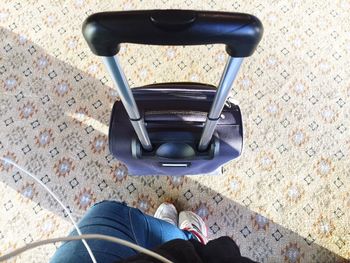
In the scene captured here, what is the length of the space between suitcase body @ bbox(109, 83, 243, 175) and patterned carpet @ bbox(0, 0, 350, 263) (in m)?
0.31

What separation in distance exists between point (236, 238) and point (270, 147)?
34cm

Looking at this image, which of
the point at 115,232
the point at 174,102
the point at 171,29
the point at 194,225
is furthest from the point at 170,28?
the point at 194,225

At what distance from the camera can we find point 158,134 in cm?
81

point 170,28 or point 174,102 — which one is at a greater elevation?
point 170,28

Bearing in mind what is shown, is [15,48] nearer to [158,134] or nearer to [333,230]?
[158,134]

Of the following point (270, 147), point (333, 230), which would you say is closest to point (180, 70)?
point (270, 147)

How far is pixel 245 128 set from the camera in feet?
4.07

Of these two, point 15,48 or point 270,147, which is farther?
point 15,48

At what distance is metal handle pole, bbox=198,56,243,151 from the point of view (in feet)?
1.70

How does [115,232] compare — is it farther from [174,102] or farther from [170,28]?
[170,28]

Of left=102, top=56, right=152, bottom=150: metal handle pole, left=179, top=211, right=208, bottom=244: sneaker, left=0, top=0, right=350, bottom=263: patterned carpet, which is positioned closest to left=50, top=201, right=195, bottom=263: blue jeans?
left=179, top=211, right=208, bottom=244: sneaker

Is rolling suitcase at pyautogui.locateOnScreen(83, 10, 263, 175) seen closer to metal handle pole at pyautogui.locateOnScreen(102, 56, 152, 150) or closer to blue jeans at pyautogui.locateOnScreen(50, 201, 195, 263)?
metal handle pole at pyautogui.locateOnScreen(102, 56, 152, 150)

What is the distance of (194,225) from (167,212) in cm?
10

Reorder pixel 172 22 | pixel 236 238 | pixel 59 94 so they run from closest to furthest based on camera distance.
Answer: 1. pixel 172 22
2. pixel 236 238
3. pixel 59 94
